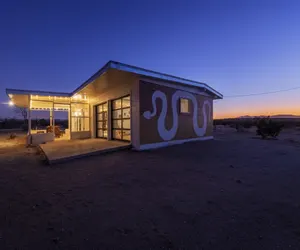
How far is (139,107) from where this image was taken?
28.1 ft

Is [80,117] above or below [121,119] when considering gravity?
above

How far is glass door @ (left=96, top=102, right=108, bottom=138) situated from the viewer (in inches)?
500

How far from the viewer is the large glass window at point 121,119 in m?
9.94

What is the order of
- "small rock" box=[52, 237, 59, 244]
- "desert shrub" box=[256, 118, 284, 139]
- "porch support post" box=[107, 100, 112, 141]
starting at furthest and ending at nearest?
"desert shrub" box=[256, 118, 284, 139]
"porch support post" box=[107, 100, 112, 141]
"small rock" box=[52, 237, 59, 244]

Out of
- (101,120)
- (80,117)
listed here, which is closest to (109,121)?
(101,120)

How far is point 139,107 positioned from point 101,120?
19.0 feet

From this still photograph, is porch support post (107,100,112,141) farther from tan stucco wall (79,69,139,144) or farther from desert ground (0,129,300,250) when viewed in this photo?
desert ground (0,129,300,250)

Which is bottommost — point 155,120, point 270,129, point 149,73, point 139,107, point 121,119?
point 270,129

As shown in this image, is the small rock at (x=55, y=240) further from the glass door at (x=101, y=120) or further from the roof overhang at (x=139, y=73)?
the glass door at (x=101, y=120)

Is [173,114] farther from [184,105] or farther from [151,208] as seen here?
[151,208]

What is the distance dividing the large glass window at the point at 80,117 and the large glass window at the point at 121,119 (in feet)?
14.3

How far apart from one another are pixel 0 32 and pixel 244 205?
78.4 ft

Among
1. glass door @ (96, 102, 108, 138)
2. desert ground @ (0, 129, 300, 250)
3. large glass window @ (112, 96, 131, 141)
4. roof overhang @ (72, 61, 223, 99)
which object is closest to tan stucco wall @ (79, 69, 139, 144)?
roof overhang @ (72, 61, 223, 99)

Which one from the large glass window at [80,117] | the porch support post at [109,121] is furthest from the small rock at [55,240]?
the large glass window at [80,117]
